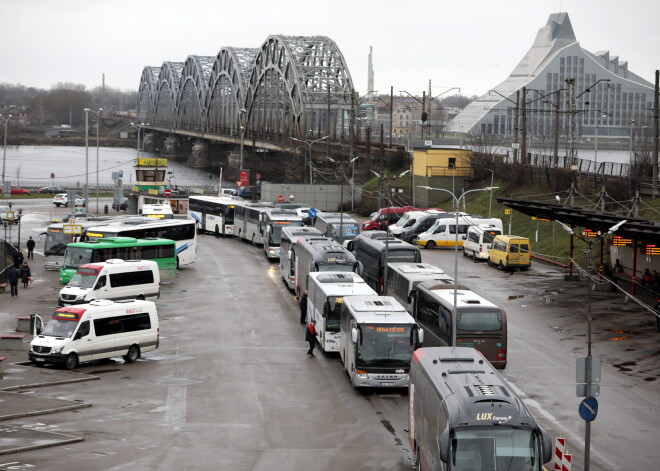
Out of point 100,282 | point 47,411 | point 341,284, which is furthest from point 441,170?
point 47,411

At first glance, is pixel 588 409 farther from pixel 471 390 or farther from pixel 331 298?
pixel 331 298

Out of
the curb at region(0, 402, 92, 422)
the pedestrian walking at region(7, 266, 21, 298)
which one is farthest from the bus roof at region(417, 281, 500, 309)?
the pedestrian walking at region(7, 266, 21, 298)

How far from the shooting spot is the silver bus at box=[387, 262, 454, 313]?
3794cm

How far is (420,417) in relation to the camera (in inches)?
787

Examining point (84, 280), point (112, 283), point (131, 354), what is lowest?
point (131, 354)

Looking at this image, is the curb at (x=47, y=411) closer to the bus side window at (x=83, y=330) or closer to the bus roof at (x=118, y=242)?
the bus side window at (x=83, y=330)

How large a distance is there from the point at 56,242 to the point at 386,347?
34.8 meters

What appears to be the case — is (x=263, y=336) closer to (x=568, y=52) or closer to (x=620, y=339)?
(x=620, y=339)

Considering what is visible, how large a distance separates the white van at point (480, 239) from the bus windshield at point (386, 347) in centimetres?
3398

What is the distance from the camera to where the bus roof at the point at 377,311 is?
93.5ft

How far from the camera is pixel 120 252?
49.8 metres

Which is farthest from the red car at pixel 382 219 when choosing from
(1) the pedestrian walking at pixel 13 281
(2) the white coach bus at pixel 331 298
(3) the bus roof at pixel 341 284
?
(2) the white coach bus at pixel 331 298

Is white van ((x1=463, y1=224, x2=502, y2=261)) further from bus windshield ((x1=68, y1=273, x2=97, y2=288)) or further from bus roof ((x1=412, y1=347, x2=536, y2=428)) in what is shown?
bus roof ((x1=412, y1=347, x2=536, y2=428))

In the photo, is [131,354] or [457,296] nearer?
[457,296]
